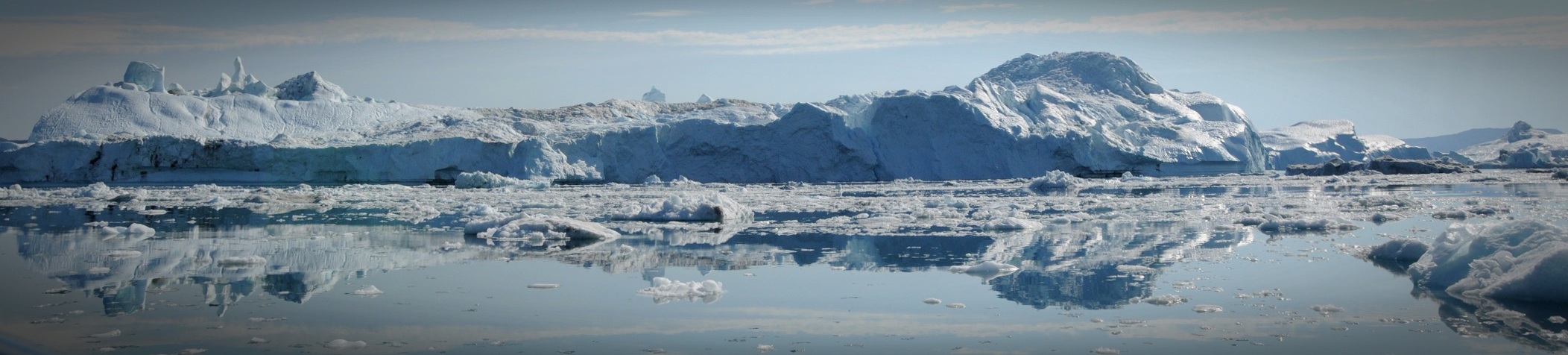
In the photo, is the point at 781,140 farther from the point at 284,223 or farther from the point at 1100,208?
the point at 284,223

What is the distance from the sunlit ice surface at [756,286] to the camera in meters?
3.46

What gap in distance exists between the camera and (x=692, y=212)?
998 cm

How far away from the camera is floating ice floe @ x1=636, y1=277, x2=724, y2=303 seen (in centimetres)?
447

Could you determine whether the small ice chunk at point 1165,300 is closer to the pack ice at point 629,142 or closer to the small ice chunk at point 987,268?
the small ice chunk at point 987,268

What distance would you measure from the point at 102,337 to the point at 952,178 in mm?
23109

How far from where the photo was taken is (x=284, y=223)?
376 inches

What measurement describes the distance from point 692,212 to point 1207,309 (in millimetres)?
6430

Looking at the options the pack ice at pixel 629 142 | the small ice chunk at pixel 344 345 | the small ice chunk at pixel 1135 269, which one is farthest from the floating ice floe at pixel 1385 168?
the small ice chunk at pixel 344 345

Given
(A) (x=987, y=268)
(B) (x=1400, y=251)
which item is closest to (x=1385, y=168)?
(B) (x=1400, y=251)

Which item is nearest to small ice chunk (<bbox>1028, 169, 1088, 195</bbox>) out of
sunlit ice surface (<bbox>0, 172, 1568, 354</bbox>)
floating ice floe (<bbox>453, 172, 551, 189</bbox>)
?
sunlit ice surface (<bbox>0, 172, 1568, 354</bbox>)

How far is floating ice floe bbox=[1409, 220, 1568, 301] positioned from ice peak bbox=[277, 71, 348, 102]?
3159 cm

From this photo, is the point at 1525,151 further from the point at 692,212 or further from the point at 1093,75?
the point at 692,212

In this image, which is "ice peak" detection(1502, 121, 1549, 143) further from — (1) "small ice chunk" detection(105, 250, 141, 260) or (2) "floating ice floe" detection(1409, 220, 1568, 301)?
(1) "small ice chunk" detection(105, 250, 141, 260)

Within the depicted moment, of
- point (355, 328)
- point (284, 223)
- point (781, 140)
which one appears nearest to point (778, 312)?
point (355, 328)
